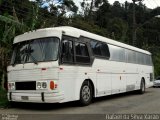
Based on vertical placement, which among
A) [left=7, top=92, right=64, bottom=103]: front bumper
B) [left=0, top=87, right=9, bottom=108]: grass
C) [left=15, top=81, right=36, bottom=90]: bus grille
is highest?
[left=15, top=81, right=36, bottom=90]: bus grille

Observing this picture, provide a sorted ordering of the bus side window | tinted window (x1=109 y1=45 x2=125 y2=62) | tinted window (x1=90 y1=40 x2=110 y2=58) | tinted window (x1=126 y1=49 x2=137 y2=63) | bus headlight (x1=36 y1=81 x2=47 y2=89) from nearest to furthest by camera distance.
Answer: bus headlight (x1=36 y1=81 x2=47 y2=89) < the bus side window < tinted window (x1=90 y1=40 x2=110 y2=58) < tinted window (x1=109 y1=45 x2=125 y2=62) < tinted window (x1=126 y1=49 x2=137 y2=63)

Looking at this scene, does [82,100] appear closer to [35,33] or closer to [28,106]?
[28,106]

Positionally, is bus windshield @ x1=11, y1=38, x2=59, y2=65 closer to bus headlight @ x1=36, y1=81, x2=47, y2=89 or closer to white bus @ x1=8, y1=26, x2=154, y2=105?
white bus @ x1=8, y1=26, x2=154, y2=105

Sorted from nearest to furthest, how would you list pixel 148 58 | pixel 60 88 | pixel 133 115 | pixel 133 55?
pixel 133 115 < pixel 60 88 < pixel 133 55 < pixel 148 58

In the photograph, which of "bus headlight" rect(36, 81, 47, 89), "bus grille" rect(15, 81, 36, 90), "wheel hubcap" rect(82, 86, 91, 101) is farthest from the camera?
"wheel hubcap" rect(82, 86, 91, 101)

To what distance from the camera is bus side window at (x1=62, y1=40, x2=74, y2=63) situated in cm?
1120

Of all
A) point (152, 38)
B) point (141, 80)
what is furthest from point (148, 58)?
point (152, 38)

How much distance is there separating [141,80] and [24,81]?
34.5ft

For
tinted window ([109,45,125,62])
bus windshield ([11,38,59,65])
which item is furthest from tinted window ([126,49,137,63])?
bus windshield ([11,38,59,65])

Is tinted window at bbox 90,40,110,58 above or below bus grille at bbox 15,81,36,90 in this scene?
above

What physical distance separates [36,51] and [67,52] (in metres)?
1.15

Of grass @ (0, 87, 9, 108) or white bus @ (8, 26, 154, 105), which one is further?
grass @ (0, 87, 9, 108)

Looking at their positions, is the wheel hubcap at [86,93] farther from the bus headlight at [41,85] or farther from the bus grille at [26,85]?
the bus grille at [26,85]

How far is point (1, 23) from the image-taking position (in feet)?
51.5
